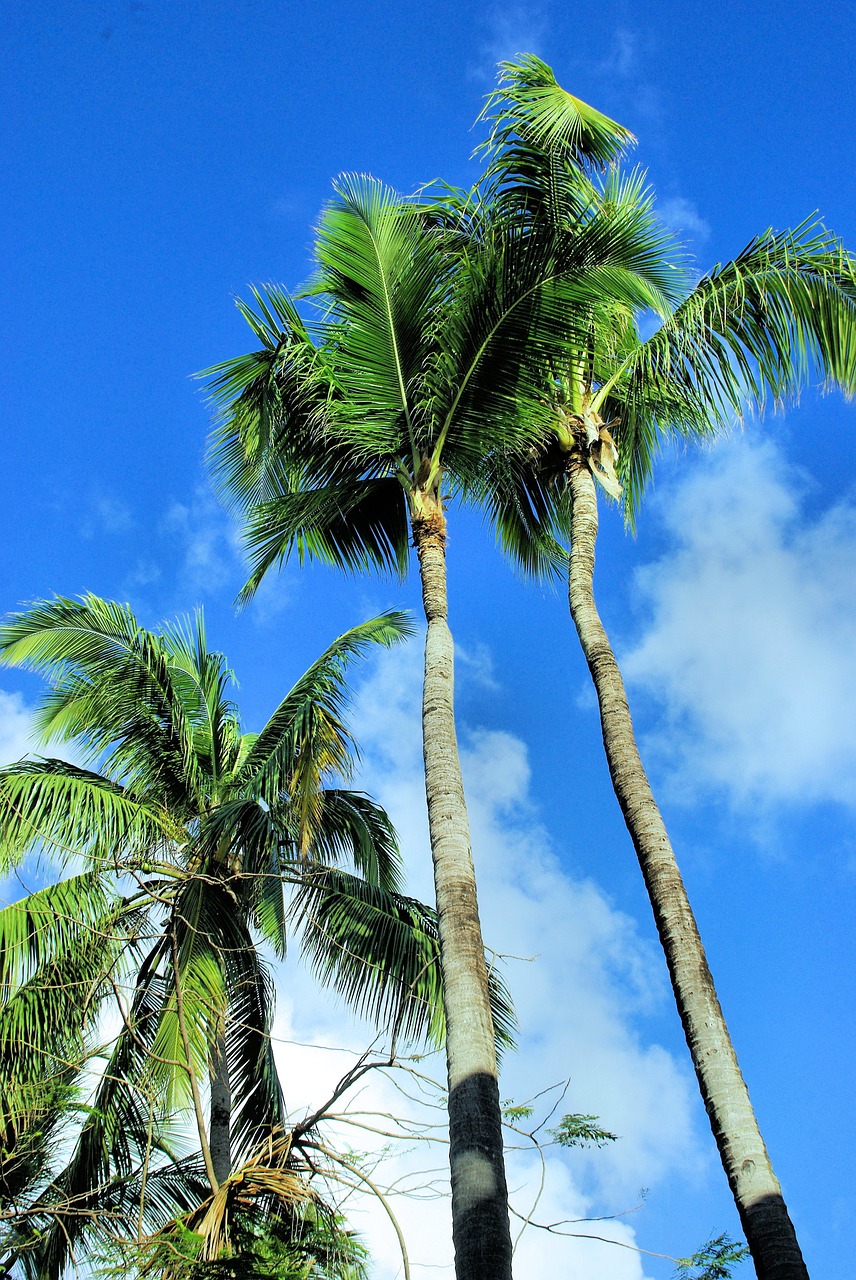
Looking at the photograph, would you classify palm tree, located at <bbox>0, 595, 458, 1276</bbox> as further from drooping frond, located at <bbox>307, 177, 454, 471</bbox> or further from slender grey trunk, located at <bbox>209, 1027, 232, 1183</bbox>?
drooping frond, located at <bbox>307, 177, 454, 471</bbox>

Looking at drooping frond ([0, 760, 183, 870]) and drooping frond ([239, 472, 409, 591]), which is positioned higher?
drooping frond ([239, 472, 409, 591])

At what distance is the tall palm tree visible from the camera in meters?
9.33

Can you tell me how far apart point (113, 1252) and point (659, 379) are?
27.0ft

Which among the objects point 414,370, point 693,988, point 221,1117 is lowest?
point 693,988

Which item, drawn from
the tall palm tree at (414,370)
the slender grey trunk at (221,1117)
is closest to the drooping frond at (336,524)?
the tall palm tree at (414,370)

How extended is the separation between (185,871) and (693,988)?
434 cm

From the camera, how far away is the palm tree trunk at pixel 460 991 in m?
5.33

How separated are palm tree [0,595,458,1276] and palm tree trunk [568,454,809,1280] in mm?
2126

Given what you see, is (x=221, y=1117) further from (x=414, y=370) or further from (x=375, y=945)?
(x=414, y=370)

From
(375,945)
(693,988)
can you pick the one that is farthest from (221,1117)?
(693,988)

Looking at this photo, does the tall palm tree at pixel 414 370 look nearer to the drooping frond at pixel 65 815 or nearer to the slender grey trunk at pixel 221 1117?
the drooping frond at pixel 65 815

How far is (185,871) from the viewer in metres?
8.94

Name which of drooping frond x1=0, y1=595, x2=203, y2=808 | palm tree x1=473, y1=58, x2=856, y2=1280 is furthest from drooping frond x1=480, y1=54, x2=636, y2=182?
drooping frond x1=0, y1=595, x2=203, y2=808

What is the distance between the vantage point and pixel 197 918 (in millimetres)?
9414
